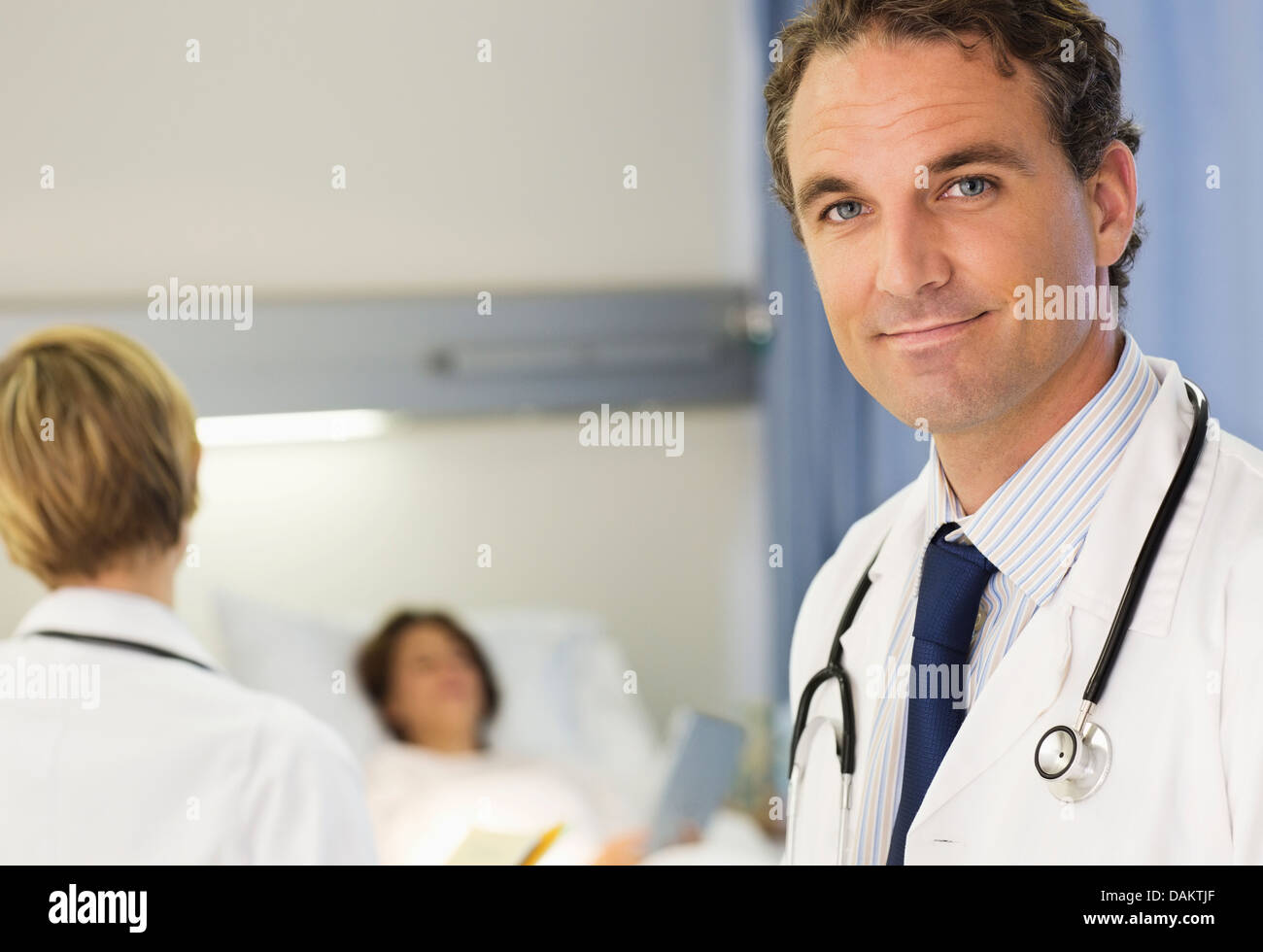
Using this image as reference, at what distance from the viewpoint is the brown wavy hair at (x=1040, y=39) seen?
0.85 metres

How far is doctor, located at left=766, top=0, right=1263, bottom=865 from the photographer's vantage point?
75 centimetres

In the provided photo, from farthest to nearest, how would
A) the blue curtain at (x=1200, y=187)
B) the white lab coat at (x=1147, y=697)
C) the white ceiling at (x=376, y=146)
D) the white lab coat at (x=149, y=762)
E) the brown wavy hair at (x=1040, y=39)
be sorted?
1. the white ceiling at (x=376, y=146)
2. the blue curtain at (x=1200, y=187)
3. the white lab coat at (x=149, y=762)
4. the brown wavy hair at (x=1040, y=39)
5. the white lab coat at (x=1147, y=697)

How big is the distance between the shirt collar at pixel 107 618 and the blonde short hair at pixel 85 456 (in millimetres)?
26

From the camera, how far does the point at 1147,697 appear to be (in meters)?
0.75

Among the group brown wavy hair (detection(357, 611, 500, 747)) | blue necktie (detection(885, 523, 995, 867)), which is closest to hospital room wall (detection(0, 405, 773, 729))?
brown wavy hair (detection(357, 611, 500, 747))

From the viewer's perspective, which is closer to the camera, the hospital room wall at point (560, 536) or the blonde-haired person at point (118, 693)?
the blonde-haired person at point (118, 693)

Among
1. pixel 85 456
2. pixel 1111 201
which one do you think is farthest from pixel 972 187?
pixel 85 456

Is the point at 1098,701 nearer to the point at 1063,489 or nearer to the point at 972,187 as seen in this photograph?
the point at 1063,489

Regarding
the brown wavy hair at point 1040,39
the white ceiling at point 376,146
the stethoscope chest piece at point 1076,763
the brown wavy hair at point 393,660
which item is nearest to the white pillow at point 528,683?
the brown wavy hair at point 393,660

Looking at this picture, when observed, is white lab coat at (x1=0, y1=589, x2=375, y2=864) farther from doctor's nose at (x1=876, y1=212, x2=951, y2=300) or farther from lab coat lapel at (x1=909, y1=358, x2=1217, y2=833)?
doctor's nose at (x1=876, y1=212, x2=951, y2=300)

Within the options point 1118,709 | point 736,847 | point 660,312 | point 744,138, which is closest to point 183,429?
point 1118,709

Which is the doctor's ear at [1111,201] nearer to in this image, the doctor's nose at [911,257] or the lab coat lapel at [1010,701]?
the doctor's nose at [911,257]
